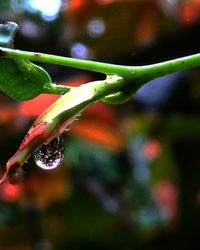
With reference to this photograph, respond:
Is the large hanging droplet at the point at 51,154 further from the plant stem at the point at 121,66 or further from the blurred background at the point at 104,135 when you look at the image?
the blurred background at the point at 104,135

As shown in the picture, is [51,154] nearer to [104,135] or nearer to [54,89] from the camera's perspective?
[54,89]

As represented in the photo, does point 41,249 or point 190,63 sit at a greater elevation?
point 190,63

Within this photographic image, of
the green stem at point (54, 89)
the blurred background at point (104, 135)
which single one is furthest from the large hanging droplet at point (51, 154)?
the blurred background at point (104, 135)

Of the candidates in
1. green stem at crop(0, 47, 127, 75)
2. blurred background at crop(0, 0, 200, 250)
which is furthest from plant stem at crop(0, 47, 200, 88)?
blurred background at crop(0, 0, 200, 250)

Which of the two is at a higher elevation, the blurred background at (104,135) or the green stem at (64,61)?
the green stem at (64,61)

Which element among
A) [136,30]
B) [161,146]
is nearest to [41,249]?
[161,146]

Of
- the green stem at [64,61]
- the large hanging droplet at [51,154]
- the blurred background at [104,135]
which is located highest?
Result: the green stem at [64,61]

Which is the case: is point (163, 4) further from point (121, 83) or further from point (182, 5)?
point (121, 83)
